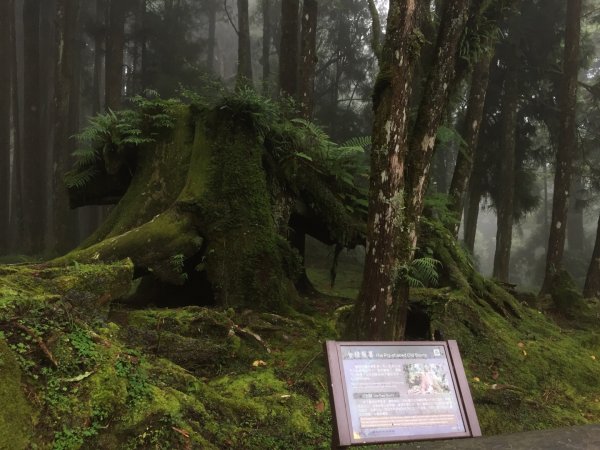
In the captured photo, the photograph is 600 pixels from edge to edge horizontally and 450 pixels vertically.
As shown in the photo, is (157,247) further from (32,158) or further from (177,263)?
(32,158)

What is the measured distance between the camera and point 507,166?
1612 cm

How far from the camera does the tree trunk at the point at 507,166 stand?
15.9 m

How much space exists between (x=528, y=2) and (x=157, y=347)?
57.9 ft

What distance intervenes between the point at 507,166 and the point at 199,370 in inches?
557

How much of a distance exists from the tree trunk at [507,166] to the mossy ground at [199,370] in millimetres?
8456

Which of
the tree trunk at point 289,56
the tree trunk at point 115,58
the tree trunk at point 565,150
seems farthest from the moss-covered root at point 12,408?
the tree trunk at point 115,58

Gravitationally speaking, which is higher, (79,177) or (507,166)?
(507,166)

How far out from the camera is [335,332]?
244 inches

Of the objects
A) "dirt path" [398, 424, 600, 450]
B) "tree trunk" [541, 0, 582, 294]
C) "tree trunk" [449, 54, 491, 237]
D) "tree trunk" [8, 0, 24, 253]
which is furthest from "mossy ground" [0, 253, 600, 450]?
"tree trunk" [8, 0, 24, 253]

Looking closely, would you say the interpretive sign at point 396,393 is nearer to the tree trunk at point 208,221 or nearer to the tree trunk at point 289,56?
the tree trunk at point 208,221

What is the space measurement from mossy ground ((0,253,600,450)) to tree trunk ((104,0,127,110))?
37.4ft

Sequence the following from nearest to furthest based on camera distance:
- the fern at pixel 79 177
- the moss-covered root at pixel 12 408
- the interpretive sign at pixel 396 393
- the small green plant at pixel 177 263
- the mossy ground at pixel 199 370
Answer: the moss-covered root at pixel 12 408 → the interpretive sign at pixel 396 393 → the mossy ground at pixel 199 370 → the small green plant at pixel 177 263 → the fern at pixel 79 177

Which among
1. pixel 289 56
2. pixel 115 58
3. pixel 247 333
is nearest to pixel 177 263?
pixel 247 333

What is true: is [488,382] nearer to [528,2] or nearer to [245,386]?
[245,386]
